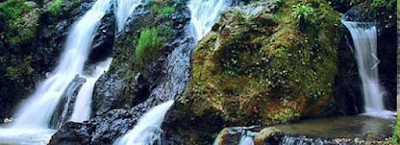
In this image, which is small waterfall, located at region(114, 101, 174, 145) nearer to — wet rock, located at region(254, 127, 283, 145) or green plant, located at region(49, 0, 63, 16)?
wet rock, located at region(254, 127, 283, 145)

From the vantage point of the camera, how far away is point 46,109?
1203 centimetres

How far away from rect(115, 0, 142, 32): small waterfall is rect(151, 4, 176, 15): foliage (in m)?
1.18

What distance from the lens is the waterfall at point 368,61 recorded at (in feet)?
32.0

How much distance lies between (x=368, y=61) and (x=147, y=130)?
4261 millimetres

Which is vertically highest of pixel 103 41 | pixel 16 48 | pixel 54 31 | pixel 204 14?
pixel 54 31

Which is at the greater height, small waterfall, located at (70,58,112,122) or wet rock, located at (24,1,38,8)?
wet rock, located at (24,1,38,8)

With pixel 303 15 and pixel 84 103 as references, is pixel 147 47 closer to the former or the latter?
pixel 84 103

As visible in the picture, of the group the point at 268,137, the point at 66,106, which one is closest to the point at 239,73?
the point at 268,137

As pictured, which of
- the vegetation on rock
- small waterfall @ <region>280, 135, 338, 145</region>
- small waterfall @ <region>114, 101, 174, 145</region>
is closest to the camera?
small waterfall @ <region>280, 135, 338, 145</region>

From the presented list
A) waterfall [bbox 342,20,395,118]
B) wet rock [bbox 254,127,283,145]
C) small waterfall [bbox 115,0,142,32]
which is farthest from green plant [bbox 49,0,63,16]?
wet rock [bbox 254,127,283,145]

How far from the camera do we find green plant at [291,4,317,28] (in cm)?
948

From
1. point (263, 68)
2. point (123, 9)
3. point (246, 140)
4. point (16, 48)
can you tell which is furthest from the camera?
point (123, 9)

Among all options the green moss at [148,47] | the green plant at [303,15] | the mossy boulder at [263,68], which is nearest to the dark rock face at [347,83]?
the mossy boulder at [263,68]

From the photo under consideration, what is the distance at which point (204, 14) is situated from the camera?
1223 cm
